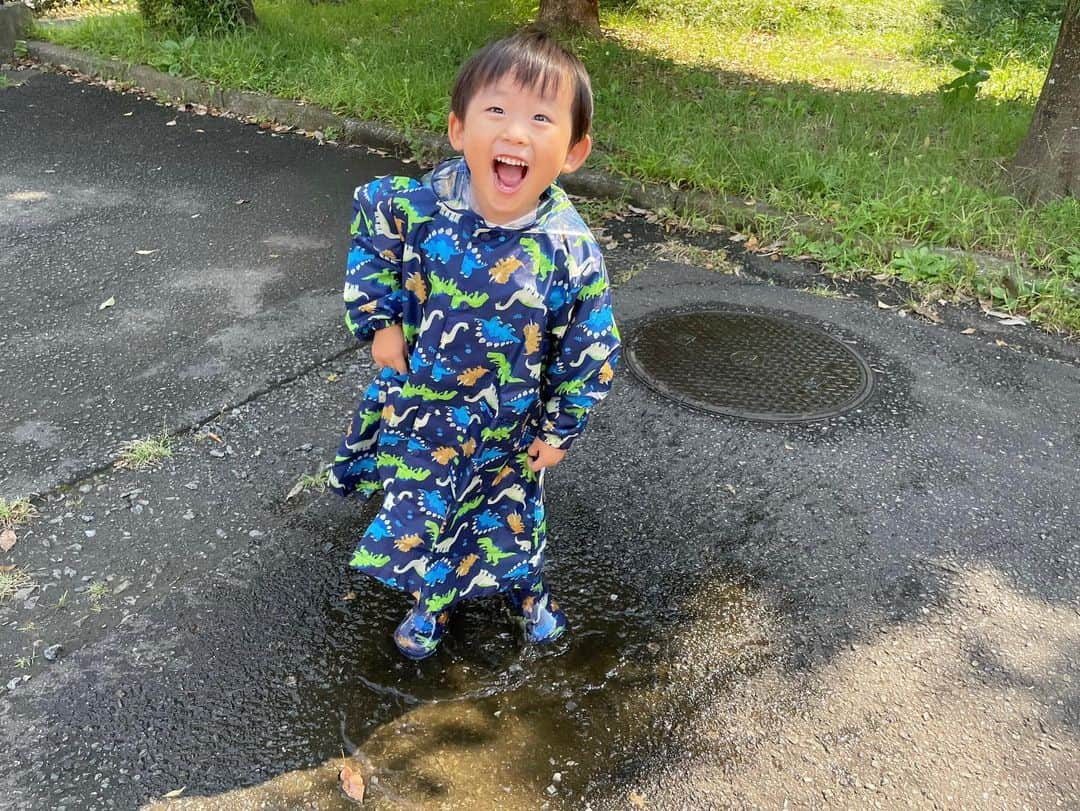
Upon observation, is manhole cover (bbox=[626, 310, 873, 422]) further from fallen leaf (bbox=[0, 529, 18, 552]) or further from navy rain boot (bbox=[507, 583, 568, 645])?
fallen leaf (bbox=[0, 529, 18, 552])

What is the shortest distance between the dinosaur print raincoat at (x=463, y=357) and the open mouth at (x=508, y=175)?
0.10m

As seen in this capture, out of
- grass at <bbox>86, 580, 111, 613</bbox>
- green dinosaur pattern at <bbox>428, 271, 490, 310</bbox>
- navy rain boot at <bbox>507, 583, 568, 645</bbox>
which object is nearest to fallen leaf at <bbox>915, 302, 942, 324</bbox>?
navy rain boot at <bbox>507, 583, 568, 645</bbox>

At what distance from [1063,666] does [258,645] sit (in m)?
2.15

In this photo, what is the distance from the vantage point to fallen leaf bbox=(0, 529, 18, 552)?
8.13 ft

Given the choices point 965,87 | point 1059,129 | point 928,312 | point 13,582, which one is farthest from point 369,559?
point 965,87

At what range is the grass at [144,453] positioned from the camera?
2.83 metres

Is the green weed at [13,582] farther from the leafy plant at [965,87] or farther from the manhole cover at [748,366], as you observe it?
the leafy plant at [965,87]

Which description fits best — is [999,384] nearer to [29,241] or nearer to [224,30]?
[29,241]

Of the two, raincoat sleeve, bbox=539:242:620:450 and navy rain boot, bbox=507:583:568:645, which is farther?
navy rain boot, bbox=507:583:568:645

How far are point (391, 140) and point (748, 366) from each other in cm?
329

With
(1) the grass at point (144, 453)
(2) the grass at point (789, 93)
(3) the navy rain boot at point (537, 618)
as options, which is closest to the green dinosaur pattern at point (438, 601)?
(3) the navy rain boot at point (537, 618)

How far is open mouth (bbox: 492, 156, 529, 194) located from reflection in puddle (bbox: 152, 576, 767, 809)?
3.99 feet

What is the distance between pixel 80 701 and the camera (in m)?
2.05

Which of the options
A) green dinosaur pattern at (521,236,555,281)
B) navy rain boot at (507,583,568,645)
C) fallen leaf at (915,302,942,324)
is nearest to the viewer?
green dinosaur pattern at (521,236,555,281)
